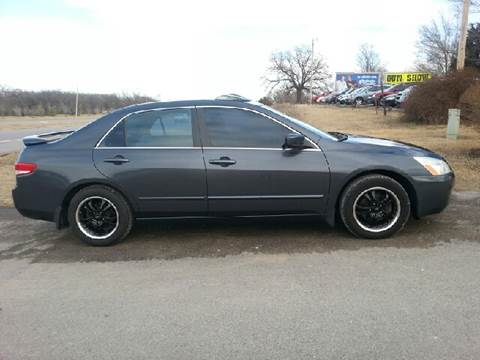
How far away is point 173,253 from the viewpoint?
5016 millimetres

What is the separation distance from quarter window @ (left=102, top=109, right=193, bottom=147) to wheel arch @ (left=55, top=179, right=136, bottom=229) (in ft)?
1.40

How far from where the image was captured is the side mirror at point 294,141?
5.03 m

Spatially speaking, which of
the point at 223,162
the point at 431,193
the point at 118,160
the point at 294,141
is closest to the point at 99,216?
the point at 118,160

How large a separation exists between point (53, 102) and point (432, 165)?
255ft

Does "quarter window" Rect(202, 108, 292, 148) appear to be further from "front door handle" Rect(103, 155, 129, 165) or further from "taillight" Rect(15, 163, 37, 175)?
"taillight" Rect(15, 163, 37, 175)

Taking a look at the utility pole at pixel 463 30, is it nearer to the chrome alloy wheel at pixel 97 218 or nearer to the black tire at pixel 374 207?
the black tire at pixel 374 207

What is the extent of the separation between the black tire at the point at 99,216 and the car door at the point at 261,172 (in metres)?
0.96

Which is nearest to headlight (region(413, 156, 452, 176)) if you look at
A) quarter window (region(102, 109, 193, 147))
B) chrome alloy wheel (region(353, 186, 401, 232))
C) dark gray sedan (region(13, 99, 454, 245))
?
dark gray sedan (region(13, 99, 454, 245))

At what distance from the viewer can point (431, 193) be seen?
16.9 ft

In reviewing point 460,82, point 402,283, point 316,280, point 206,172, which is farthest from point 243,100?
point 460,82

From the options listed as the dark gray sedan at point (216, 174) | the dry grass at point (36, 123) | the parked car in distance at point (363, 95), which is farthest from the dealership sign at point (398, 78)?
the dark gray sedan at point (216, 174)

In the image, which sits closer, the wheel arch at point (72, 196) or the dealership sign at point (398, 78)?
the wheel arch at point (72, 196)

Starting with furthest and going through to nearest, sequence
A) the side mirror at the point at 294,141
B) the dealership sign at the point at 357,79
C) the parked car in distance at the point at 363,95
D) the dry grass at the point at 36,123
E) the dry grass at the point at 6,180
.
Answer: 1. the dealership sign at the point at 357,79
2. the parked car in distance at the point at 363,95
3. the dry grass at the point at 36,123
4. the dry grass at the point at 6,180
5. the side mirror at the point at 294,141

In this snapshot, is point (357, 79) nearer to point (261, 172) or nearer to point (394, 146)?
point (394, 146)
